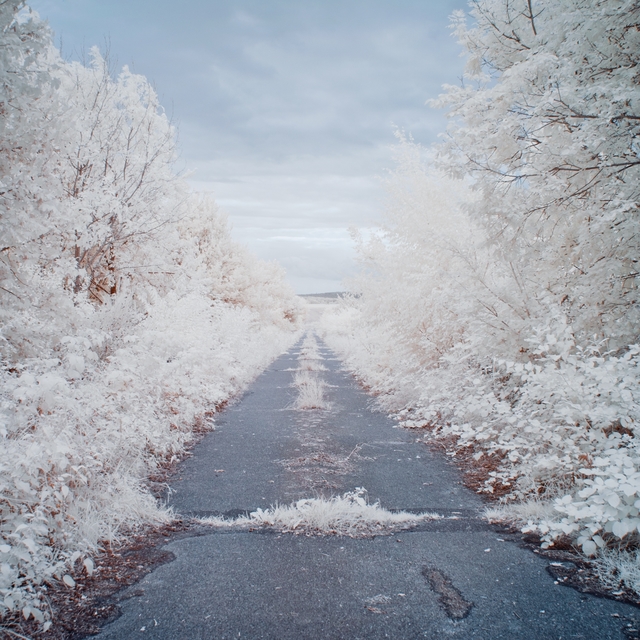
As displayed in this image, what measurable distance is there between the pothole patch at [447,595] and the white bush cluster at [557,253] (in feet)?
2.92

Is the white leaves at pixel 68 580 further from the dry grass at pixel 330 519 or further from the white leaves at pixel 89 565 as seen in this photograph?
the dry grass at pixel 330 519

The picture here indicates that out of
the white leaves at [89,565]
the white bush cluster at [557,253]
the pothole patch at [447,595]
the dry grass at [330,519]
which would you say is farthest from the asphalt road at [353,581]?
the white bush cluster at [557,253]

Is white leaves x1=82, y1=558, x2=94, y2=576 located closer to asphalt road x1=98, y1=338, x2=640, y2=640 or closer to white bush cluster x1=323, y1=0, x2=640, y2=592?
asphalt road x1=98, y1=338, x2=640, y2=640

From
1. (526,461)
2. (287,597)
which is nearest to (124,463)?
(287,597)

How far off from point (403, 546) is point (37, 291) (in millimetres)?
5343

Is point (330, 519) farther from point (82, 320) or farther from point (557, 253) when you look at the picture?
point (82, 320)

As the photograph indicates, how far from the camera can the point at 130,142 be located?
897 cm

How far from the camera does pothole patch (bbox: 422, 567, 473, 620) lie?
109 inches

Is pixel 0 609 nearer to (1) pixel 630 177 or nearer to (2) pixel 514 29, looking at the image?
(1) pixel 630 177

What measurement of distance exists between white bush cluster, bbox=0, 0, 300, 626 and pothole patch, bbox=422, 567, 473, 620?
2481 mm

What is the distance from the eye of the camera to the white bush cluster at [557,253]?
3.68 m

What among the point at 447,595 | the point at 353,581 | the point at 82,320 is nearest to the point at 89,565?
the point at 353,581

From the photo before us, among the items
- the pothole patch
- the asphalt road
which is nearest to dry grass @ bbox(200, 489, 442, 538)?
the asphalt road

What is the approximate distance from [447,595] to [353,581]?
2.14 ft
